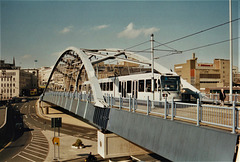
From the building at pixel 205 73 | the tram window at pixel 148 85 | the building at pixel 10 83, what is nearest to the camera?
the tram window at pixel 148 85

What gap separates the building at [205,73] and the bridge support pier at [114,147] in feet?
254

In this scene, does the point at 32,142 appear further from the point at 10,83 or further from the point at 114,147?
the point at 10,83

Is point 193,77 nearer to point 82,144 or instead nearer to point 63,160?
point 82,144

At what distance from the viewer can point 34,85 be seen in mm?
156125

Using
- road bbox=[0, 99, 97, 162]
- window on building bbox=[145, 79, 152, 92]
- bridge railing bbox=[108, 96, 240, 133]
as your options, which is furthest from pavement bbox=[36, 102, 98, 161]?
bridge railing bbox=[108, 96, 240, 133]

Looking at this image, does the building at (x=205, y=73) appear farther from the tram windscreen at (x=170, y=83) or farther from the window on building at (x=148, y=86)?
the tram windscreen at (x=170, y=83)

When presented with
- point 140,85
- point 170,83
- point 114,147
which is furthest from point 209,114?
point 140,85

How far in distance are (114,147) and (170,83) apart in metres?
8.04

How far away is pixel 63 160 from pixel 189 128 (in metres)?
23.1

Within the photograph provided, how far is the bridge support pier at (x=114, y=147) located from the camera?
18.8 m

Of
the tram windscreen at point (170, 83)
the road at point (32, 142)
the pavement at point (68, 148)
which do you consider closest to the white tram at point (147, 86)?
the tram windscreen at point (170, 83)

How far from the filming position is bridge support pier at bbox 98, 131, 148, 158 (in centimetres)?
1877

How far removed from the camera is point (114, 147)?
19.0 m

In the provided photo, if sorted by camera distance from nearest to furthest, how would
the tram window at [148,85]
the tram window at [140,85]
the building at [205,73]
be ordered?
the tram window at [148,85]
the tram window at [140,85]
the building at [205,73]
